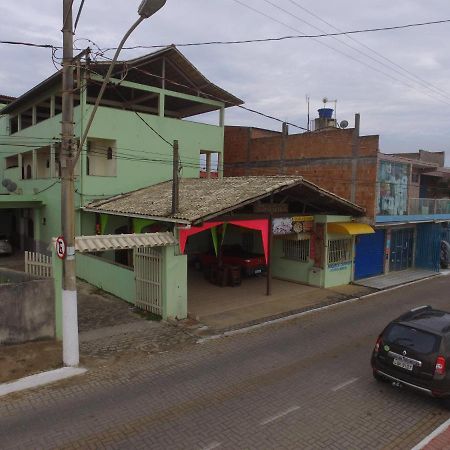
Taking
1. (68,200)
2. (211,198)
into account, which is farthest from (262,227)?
(68,200)

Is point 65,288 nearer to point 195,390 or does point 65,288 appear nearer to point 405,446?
point 195,390

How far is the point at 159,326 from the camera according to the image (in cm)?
1216

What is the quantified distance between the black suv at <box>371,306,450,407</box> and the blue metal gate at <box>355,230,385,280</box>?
11.1m

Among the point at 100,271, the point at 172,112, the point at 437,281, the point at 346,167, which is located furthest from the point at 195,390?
the point at 172,112

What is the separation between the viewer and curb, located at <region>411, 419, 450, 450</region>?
6.48 metres

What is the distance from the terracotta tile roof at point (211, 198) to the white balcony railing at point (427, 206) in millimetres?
4852

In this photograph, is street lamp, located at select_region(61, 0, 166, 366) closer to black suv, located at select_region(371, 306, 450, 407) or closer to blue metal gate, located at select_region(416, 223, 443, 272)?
black suv, located at select_region(371, 306, 450, 407)

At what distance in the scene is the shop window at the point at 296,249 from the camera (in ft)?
60.2

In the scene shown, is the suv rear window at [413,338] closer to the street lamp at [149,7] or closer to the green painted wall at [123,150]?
the street lamp at [149,7]

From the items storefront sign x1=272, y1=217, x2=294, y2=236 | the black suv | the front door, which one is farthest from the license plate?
the front door

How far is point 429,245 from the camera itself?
77.4 feet

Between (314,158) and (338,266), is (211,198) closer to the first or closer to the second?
(338,266)

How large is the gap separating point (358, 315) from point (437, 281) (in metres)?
9.00

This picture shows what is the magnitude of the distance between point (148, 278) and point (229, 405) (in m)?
6.30
